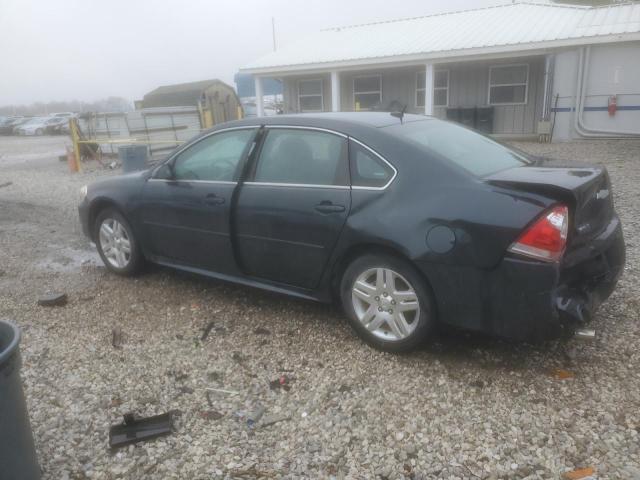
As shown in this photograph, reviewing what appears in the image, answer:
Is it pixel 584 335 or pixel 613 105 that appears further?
pixel 613 105

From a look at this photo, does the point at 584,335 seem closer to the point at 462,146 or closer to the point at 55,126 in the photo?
the point at 462,146

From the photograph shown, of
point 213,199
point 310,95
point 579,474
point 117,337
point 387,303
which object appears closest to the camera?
point 579,474

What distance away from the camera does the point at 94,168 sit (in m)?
15.2

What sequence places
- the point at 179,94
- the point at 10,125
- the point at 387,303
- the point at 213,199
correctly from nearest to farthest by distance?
the point at 387,303, the point at 213,199, the point at 179,94, the point at 10,125

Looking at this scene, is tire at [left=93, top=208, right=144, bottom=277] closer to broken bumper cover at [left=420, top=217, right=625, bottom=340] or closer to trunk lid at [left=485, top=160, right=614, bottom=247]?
broken bumper cover at [left=420, top=217, right=625, bottom=340]

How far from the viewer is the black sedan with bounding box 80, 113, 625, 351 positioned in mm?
2920

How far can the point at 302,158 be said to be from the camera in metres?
3.83

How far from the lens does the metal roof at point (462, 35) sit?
14.5 metres

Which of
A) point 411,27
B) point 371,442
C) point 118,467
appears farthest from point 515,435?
point 411,27

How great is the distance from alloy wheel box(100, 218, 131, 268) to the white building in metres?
8.40

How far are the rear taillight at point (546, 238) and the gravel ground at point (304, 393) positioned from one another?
2.61ft

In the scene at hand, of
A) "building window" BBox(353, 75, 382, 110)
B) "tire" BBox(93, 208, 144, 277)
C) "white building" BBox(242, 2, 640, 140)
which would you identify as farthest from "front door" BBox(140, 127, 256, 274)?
"building window" BBox(353, 75, 382, 110)

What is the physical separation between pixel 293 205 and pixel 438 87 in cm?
1563

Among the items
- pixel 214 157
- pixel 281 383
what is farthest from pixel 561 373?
pixel 214 157
